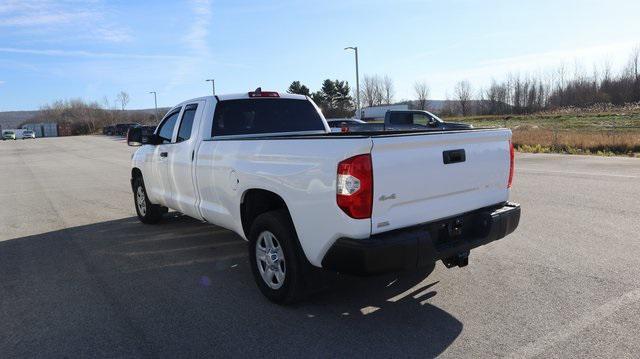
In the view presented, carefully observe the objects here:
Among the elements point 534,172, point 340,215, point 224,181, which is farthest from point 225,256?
point 534,172

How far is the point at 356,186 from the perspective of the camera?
11.4ft

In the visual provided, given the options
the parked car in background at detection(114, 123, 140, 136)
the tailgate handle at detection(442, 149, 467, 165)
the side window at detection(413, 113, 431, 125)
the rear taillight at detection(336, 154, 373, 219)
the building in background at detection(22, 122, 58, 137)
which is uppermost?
the building in background at detection(22, 122, 58, 137)

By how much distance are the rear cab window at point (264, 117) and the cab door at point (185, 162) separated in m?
0.29

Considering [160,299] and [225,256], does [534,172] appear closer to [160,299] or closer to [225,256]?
[225,256]

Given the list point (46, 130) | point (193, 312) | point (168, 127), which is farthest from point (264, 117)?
point (46, 130)

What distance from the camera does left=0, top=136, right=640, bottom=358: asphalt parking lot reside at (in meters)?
Result: 3.58

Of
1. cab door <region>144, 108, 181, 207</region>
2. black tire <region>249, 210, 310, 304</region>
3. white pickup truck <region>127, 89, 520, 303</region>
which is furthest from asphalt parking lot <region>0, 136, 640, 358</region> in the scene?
cab door <region>144, 108, 181, 207</region>

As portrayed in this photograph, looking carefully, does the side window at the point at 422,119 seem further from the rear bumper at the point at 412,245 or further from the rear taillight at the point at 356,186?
the rear taillight at the point at 356,186

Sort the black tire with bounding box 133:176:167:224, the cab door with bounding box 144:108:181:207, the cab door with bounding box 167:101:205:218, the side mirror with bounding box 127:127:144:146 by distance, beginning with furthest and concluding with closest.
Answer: the black tire with bounding box 133:176:167:224 < the side mirror with bounding box 127:127:144:146 < the cab door with bounding box 144:108:181:207 < the cab door with bounding box 167:101:205:218

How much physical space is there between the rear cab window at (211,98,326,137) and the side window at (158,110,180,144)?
1.03 meters

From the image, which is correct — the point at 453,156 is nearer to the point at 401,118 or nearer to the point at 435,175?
the point at 435,175

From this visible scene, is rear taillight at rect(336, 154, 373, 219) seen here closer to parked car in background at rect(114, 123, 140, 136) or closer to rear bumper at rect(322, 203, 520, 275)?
rear bumper at rect(322, 203, 520, 275)

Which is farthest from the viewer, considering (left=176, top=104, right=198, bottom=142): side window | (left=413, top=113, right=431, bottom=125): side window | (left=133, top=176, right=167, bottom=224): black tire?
(left=413, top=113, right=431, bottom=125): side window

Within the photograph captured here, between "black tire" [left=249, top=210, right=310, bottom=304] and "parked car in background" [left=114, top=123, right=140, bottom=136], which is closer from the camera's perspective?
"black tire" [left=249, top=210, right=310, bottom=304]
